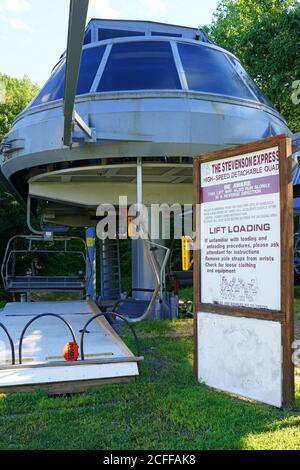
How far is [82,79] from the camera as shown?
8117mm

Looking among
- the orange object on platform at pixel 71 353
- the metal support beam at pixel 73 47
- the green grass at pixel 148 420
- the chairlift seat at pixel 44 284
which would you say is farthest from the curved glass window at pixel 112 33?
the green grass at pixel 148 420

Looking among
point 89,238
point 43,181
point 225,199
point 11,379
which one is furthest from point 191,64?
point 89,238

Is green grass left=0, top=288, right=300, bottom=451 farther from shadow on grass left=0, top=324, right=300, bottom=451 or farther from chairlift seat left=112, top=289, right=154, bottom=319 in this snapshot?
chairlift seat left=112, top=289, right=154, bottom=319

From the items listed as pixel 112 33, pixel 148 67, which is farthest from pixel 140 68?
pixel 112 33

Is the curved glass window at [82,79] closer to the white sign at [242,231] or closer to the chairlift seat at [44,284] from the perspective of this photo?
the white sign at [242,231]

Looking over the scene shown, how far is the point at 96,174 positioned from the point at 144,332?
2.80 meters

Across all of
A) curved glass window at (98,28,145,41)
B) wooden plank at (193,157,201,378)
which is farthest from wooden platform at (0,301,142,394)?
curved glass window at (98,28,145,41)

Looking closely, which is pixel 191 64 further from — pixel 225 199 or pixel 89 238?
pixel 89 238

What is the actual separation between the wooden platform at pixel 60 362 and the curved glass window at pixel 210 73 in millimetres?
4039

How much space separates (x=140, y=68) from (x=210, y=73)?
1156mm

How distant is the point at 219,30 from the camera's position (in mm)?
28578

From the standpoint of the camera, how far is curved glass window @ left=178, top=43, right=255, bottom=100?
7.93m

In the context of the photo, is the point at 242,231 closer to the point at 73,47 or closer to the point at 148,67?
the point at 73,47

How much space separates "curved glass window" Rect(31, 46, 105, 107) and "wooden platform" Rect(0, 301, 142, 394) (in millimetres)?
3683
